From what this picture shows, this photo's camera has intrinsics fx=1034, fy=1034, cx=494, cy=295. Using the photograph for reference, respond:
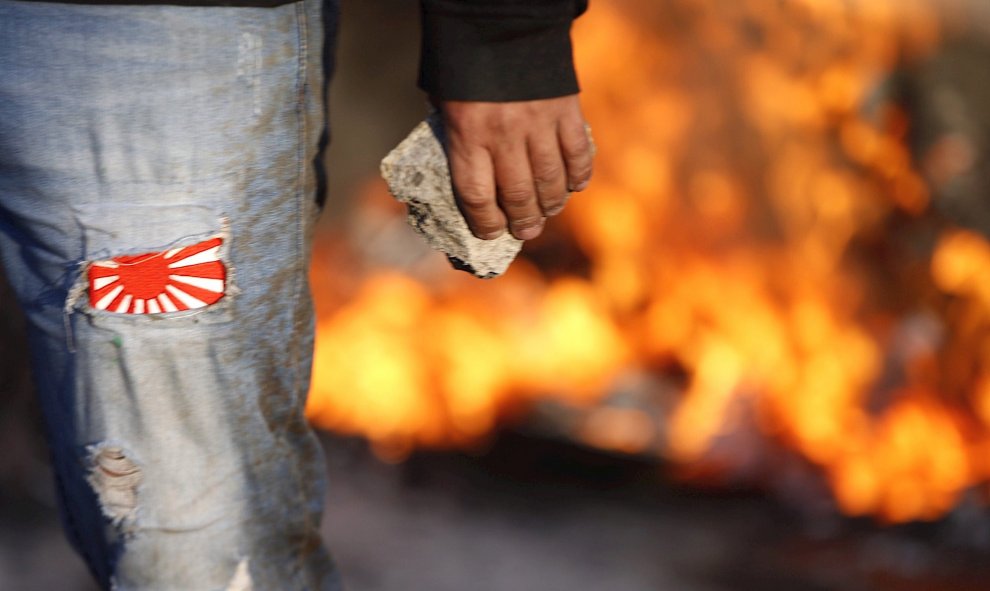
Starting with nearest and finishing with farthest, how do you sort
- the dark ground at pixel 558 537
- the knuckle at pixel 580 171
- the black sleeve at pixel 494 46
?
the black sleeve at pixel 494 46 < the knuckle at pixel 580 171 < the dark ground at pixel 558 537

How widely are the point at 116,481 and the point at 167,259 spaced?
321 mm

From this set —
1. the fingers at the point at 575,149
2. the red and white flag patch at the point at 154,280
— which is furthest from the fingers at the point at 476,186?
the red and white flag patch at the point at 154,280

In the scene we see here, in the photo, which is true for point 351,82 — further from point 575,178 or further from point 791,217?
point 575,178

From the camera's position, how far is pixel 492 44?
1286 mm

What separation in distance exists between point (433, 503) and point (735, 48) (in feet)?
4.94

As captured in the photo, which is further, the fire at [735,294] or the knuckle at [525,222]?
the fire at [735,294]

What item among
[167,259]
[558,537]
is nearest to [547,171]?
[167,259]

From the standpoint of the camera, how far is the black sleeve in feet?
4.19

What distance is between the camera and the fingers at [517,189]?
1.34 metres

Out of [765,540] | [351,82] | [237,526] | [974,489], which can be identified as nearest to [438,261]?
[351,82]

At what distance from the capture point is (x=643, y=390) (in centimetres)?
305

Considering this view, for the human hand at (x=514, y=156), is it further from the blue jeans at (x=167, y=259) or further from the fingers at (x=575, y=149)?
the blue jeans at (x=167, y=259)

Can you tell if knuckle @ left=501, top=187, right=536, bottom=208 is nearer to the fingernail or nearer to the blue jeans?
the fingernail

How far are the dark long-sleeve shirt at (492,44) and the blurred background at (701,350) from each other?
1592 millimetres
